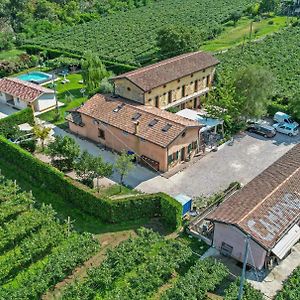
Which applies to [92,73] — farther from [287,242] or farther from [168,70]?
[287,242]

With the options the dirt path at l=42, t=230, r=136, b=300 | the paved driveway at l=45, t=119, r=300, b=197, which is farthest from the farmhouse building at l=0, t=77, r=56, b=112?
the dirt path at l=42, t=230, r=136, b=300

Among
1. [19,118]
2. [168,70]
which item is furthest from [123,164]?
[168,70]

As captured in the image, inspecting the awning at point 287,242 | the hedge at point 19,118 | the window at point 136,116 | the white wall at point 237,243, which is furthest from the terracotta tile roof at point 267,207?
the hedge at point 19,118

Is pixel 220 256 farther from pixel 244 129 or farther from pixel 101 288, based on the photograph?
pixel 244 129

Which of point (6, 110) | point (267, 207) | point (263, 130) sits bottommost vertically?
point (6, 110)

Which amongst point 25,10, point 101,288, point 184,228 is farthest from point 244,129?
point 25,10

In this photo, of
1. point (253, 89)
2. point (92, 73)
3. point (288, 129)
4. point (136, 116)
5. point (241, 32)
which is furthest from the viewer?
point (241, 32)

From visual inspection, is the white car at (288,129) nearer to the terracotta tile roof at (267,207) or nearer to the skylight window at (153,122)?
the terracotta tile roof at (267,207)
